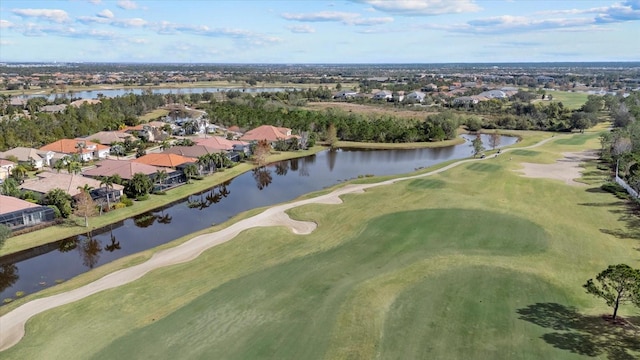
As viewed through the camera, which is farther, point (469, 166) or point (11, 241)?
point (469, 166)

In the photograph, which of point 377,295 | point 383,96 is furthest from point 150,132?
point 383,96

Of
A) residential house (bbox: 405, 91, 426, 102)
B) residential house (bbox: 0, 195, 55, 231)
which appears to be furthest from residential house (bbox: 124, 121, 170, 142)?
residential house (bbox: 405, 91, 426, 102)

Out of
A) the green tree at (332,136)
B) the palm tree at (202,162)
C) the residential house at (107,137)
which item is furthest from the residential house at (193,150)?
the green tree at (332,136)

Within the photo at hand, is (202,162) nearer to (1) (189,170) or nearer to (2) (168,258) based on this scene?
(1) (189,170)

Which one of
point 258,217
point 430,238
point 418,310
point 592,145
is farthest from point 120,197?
point 592,145

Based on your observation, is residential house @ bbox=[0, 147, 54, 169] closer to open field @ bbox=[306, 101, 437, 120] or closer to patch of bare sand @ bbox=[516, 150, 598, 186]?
patch of bare sand @ bbox=[516, 150, 598, 186]

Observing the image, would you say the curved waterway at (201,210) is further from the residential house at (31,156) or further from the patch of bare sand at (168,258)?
the residential house at (31,156)

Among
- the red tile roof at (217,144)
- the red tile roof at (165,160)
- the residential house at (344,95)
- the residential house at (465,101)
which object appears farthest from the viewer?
the residential house at (344,95)

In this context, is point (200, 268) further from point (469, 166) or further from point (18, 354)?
point (469, 166)
